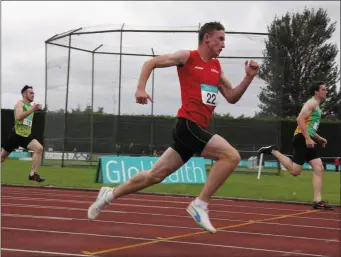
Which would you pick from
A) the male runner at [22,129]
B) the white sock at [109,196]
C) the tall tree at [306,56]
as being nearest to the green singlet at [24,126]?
the male runner at [22,129]

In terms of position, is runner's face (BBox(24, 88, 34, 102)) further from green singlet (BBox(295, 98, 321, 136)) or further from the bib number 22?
the bib number 22

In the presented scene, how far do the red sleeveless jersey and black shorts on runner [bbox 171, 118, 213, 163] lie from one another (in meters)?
0.06

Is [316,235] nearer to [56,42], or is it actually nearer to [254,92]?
Answer: [254,92]

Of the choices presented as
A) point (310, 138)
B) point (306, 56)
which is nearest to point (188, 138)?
point (310, 138)

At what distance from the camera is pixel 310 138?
29.0ft

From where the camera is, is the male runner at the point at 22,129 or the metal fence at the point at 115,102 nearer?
the male runner at the point at 22,129

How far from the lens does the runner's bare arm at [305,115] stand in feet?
29.2

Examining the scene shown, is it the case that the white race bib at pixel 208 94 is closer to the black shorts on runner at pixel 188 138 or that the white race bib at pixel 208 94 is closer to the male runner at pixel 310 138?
the black shorts on runner at pixel 188 138

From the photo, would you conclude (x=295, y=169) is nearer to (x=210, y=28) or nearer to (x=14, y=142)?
(x=210, y=28)

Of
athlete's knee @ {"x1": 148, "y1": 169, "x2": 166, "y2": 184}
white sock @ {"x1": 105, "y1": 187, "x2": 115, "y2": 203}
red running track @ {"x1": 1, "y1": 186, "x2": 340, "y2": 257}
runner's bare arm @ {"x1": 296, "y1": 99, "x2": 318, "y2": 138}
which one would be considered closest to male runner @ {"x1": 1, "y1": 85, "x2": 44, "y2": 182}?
red running track @ {"x1": 1, "y1": 186, "x2": 340, "y2": 257}

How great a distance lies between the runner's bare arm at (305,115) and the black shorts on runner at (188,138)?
433 cm

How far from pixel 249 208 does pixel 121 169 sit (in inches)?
191

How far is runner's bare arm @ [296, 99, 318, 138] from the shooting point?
8886mm

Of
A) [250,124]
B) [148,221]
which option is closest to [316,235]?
[148,221]
